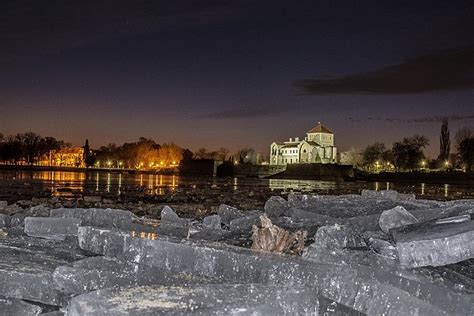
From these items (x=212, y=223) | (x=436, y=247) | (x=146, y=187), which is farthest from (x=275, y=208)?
(x=146, y=187)

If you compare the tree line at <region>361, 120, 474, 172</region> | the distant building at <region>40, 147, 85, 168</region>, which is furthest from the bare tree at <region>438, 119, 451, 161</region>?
the distant building at <region>40, 147, 85, 168</region>

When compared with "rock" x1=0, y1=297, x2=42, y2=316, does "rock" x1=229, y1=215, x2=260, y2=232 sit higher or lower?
higher

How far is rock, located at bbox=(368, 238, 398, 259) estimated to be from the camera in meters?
5.12

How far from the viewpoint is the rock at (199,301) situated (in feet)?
10.5

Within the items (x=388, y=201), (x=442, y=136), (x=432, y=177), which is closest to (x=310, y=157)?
(x=442, y=136)

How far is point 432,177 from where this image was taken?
101000 mm

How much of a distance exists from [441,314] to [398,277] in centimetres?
65

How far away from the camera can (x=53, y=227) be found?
23.2ft

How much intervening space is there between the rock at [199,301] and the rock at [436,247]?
129 cm

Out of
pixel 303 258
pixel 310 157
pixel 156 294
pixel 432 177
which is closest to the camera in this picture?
pixel 156 294

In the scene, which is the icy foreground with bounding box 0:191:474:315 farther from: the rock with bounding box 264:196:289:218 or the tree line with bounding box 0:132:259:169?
the tree line with bounding box 0:132:259:169

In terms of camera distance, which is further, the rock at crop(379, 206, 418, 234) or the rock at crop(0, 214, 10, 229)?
the rock at crop(0, 214, 10, 229)

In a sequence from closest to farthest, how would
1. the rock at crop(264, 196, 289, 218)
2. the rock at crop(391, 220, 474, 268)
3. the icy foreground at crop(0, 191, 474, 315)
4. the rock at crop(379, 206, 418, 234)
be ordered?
the icy foreground at crop(0, 191, 474, 315) < the rock at crop(391, 220, 474, 268) < the rock at crop(379, 206, 418, 234) < the rock at crop(264, 196, 289, 218)

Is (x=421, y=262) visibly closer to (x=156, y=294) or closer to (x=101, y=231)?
(x=156, y=294)
